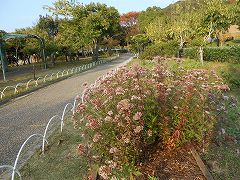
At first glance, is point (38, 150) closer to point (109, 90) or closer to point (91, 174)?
point (91, 174)

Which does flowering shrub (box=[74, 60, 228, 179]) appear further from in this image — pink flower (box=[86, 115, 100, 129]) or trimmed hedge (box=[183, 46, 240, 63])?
trimmed hedge (box=[183, 46, 240, 63])

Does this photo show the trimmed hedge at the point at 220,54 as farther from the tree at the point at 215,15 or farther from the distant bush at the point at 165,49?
the tree at the point at 215,15

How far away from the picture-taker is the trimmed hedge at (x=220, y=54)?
22297 mm

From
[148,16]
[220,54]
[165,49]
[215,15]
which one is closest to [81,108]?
[220,54]

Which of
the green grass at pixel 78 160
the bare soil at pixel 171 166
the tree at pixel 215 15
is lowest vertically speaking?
the green grass at pixel 78 160

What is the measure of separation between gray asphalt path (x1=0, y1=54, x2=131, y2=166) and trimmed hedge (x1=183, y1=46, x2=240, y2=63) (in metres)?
12.7

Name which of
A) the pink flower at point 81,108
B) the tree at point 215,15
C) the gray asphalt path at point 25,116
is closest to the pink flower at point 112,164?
the pink flower at point 81,108

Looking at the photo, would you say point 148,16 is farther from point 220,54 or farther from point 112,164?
point 112,164

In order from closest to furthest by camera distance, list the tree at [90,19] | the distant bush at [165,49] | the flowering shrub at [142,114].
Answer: the flowering shrub at [142,114]
the distant bush at [165,49]
the tree at [90,19]

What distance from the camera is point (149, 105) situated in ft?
16.5

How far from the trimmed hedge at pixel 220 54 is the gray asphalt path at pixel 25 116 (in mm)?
12664

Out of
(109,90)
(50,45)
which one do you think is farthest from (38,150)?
(50,45)

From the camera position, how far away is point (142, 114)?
4758 mm

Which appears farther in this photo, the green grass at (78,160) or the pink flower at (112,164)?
the green grass at (78,160)
